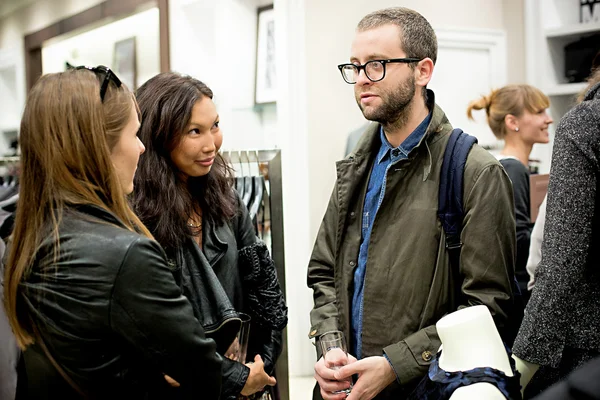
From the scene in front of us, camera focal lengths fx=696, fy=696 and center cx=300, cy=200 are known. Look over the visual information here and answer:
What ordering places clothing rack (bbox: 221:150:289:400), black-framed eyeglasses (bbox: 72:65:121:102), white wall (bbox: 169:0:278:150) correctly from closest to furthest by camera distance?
1. black-framed eyeglasses (bbox: 72:65:121:102)
2. clothing rack (bbox: 221:150:289:400)
3. white wall (bbox: 169:0:278:150)

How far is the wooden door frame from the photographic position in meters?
4.39

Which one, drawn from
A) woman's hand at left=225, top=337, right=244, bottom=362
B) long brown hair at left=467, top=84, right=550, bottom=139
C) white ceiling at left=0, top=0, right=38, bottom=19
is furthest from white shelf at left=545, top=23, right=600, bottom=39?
Result: white ceiling at left=0, top=0, right=38, bottom=19

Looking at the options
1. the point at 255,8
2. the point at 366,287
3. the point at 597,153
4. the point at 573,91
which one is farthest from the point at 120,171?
the point at 573,91

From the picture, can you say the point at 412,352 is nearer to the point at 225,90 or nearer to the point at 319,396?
the point at 319,396

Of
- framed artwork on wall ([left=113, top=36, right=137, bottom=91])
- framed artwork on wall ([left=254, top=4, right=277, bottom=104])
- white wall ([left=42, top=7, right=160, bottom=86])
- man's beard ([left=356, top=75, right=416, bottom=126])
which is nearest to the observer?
man's beard ([left=356, top=75, right=416, bottom=126])

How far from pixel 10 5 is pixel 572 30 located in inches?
188

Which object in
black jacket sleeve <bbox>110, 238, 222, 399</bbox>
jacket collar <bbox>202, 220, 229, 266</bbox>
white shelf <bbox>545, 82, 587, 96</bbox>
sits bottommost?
black jacket sleeve <bbox>110, 238, 222, 399</bbox>

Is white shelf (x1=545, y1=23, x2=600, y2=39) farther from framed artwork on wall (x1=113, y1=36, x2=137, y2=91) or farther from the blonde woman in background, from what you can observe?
framed artwork on wall (x1=113, y1=36, x2=137, y2=91)

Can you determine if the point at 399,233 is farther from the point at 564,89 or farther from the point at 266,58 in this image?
the point at 564,89

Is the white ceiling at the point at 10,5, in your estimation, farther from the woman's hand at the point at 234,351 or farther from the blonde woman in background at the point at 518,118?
the woman's hand at the point at 234,351

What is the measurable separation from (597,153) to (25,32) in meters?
5.69

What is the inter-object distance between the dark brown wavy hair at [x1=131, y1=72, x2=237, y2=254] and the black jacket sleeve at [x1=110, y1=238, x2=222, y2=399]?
1.70 ft

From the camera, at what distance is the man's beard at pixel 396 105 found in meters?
1.80

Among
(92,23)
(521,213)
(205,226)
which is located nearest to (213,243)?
(205,226)
